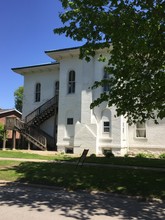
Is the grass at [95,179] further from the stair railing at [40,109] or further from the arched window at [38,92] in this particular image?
the arched window at [38,92]

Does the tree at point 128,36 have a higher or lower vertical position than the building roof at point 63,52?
lower

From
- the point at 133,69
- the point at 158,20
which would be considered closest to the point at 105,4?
the point at 158,20

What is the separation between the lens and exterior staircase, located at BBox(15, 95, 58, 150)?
26.8 m

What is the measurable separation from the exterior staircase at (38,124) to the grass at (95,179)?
1300cm

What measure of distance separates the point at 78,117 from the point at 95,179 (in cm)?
1529

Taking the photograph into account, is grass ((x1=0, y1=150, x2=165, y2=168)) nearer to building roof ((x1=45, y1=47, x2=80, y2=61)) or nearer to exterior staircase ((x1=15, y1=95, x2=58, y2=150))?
exterior staircase ((x1=15, y1=95, x2=58, y2=150))

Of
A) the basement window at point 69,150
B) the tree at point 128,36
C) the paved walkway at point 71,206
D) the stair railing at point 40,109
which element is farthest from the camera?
the stair railing at point 40,109

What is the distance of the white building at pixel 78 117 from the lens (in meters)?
24.4

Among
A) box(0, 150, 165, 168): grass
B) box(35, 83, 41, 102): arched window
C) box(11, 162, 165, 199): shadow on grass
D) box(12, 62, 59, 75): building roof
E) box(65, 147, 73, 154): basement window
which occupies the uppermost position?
box(12, 62, 59, 75): building roof

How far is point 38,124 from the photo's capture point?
2883 centimetres

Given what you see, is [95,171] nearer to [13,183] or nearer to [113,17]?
[13,183]

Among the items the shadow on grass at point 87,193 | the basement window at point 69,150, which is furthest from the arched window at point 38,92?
the shadow on grass at point 87,193

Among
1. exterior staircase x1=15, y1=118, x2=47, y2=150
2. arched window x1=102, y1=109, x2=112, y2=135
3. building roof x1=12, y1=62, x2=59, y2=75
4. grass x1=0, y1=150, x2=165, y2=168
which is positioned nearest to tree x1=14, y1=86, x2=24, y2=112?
building roof x1=12, y1=62, x2=59, y2=75

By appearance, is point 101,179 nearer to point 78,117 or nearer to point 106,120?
point 106,120
